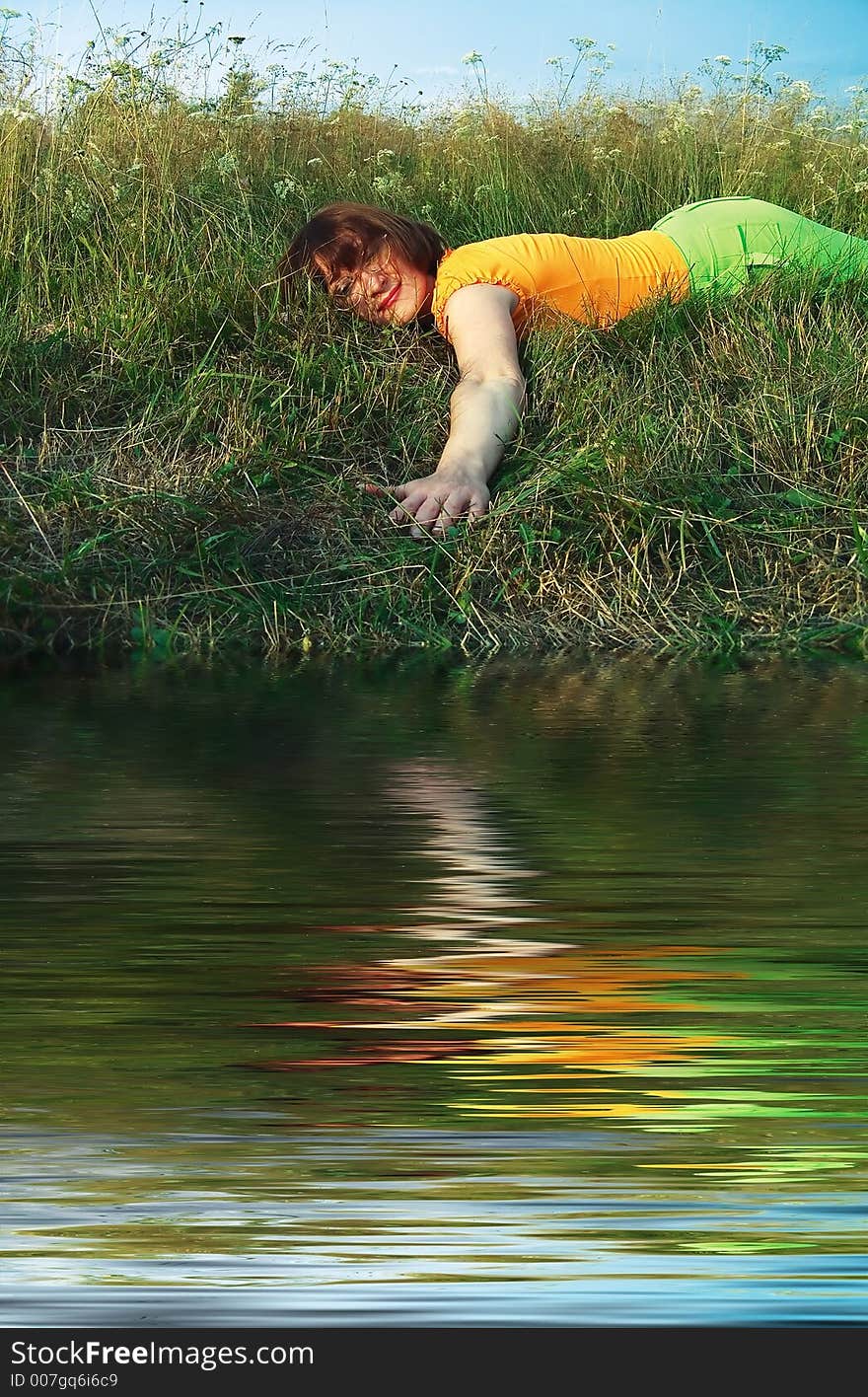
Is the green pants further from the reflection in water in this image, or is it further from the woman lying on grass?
the reflection in water

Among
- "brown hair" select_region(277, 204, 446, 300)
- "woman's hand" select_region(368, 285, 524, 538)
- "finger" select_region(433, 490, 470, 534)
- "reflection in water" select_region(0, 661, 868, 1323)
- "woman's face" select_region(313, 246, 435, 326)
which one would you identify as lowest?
"reflection in water" select_region(0, 661, 868, 1323)

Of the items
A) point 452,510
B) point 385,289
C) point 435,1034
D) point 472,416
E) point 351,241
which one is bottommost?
point 435,1034

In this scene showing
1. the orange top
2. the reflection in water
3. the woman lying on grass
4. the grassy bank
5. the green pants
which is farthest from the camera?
the green pants

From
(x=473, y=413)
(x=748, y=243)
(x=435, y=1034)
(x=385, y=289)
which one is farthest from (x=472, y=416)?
(x=435, y=1034)

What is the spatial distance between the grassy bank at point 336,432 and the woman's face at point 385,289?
6cm

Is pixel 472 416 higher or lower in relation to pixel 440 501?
higher

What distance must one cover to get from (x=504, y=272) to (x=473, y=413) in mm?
693

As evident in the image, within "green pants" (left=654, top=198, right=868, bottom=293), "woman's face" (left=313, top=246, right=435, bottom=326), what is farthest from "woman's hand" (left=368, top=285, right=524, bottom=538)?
"green pants" (left=654, top=198, right=868, bottom=293)

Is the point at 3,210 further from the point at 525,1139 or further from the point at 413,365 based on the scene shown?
the point at 525,1139

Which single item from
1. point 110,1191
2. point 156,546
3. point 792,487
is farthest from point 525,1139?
point 792,487

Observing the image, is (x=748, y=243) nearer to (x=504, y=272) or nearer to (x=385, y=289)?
(x=504, y=272)

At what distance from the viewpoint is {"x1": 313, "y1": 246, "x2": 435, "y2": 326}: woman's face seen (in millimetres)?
5043

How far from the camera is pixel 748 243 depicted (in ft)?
17.9

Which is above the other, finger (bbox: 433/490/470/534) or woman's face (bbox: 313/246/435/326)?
woman's face (bbox: 313/246/435/326)
